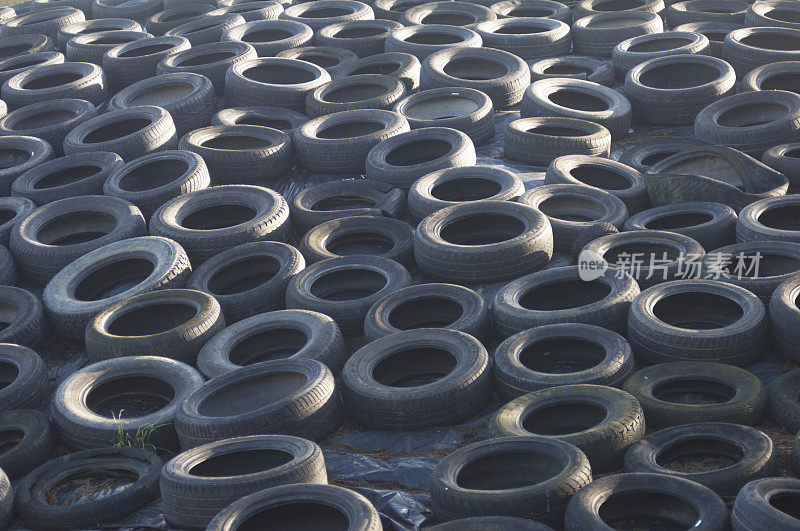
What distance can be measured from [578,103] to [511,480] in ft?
32.9

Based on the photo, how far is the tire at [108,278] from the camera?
11.2 m

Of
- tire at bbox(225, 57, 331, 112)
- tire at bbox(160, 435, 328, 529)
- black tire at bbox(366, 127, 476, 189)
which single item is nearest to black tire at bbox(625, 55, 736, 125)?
black tire at bbox(366, 127, 476, 189)

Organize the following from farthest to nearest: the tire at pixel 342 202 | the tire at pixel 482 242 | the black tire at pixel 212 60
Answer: the black tire at pixel 212 60 < the tire at pixel 342 202 < the tire at pixel 482 242

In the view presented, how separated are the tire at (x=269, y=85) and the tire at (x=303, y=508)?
10.6 m

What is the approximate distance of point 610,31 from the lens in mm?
18203

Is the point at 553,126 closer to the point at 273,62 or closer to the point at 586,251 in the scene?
the point at 586,251

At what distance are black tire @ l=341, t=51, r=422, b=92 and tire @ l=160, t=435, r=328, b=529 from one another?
10.3 metres

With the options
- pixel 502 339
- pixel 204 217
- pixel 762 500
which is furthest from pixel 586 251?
pixel 204 217

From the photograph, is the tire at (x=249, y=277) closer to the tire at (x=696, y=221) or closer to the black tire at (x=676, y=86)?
the tire at (x=696, y=221)

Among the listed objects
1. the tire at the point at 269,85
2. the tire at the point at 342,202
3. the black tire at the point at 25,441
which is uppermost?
the tire at the point at 269,85

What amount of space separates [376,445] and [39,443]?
3.45 metres

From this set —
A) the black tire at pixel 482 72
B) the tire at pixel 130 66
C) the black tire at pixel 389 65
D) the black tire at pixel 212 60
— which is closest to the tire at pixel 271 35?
the black tire at pixel 212 60

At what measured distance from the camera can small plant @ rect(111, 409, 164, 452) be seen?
29.6 feet

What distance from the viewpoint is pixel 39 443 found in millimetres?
9172
